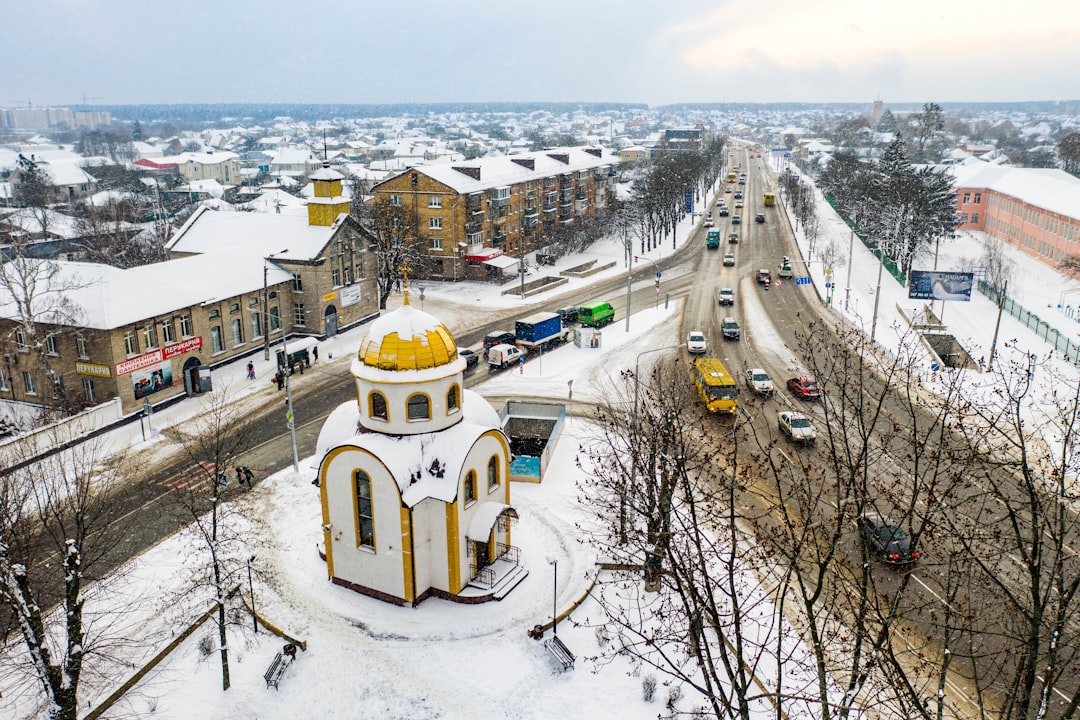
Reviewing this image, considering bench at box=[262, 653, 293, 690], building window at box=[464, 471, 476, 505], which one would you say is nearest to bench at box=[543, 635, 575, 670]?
building window at box=[464, 471, 476, 505]

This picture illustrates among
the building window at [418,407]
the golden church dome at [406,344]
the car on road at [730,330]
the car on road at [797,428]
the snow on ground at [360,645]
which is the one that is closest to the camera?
the snow on ground at [360,645]

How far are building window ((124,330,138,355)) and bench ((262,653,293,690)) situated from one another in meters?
26.3

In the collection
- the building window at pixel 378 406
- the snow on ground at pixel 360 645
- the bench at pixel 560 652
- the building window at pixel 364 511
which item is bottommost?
the snow on ground at pixel 360 645

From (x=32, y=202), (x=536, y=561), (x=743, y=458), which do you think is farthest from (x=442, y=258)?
(x=32, y=202)

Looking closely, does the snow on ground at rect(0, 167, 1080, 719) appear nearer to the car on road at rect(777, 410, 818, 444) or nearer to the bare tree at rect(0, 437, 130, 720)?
the bare tree at rect(0, 437, 130, 720)

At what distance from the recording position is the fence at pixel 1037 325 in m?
49.8

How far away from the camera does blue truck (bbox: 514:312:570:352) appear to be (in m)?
53.7

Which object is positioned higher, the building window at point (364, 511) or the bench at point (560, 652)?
the building window at point (364, 511)

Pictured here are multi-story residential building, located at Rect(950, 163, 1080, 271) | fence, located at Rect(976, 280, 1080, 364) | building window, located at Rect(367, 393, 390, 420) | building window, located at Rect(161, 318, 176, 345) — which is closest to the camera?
building window, located at Rect(367, 393, 390, 420)

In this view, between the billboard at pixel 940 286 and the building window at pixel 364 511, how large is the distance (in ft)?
158

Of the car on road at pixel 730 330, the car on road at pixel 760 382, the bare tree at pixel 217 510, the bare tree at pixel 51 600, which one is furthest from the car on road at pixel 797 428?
the bare tree at pixel 51 600

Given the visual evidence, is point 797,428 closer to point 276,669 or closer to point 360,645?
point 360,645

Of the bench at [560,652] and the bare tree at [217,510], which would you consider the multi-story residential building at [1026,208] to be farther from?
the bare tree at [217,510]

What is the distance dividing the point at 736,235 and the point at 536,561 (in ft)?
263
